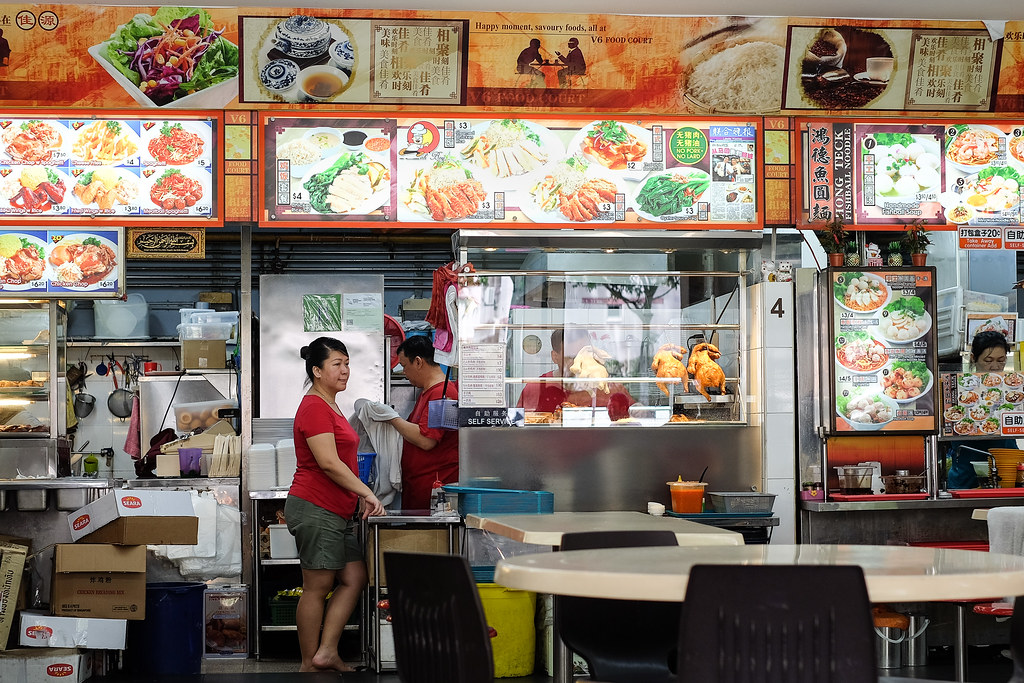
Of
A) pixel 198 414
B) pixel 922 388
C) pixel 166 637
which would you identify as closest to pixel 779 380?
pixel 922 388

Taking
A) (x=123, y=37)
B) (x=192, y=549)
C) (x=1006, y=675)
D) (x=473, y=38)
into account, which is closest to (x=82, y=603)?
(x=192, y=549)

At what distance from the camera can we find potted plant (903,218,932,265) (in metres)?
6.77

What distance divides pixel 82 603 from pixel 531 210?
10.9 ft

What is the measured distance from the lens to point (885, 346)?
6766mm

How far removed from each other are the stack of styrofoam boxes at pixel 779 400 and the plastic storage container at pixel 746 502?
332 mm

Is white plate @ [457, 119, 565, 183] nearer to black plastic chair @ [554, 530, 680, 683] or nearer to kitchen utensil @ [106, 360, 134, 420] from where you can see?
black plastic chair @ [554, 530, 680, 683]

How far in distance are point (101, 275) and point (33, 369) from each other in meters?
1.48

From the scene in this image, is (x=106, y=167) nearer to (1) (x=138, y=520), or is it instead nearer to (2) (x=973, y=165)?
(1) (x=138, y=520)

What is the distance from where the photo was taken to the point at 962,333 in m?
7.28

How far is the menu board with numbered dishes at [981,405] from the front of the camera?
23.1 feet

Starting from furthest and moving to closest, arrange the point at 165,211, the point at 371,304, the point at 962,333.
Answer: the point at 371,304
the point at 962,333
the point at 165,211

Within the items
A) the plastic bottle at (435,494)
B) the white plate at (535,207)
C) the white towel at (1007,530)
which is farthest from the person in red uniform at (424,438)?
the white towel at (1007,530)

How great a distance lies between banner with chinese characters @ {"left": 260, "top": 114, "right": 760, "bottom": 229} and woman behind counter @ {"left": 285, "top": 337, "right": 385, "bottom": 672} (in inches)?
37.9

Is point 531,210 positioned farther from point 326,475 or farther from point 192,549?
point 192,549
